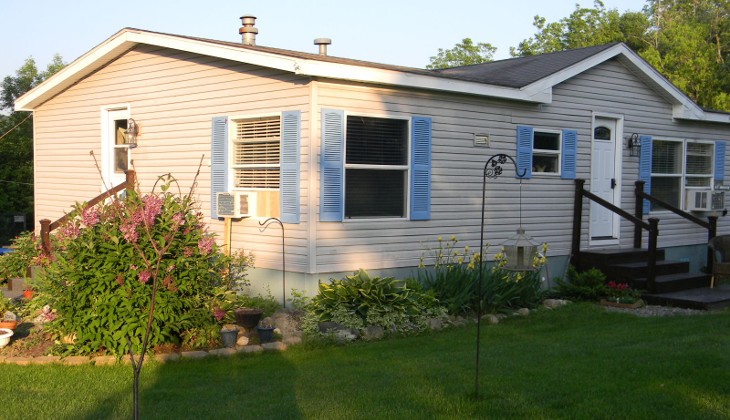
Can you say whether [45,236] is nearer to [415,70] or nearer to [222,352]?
[222,352]

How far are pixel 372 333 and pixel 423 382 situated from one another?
2.05 metres

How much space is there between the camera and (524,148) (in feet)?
35.3

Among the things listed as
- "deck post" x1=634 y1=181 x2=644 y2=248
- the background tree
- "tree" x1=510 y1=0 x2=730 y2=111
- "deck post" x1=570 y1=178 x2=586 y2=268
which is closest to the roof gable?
"deck post" x1=570 y1=178 x2=586 y2=268

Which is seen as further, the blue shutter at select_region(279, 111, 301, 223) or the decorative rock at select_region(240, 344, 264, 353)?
the blue shutter at select_region(279, 111, 301, 223)

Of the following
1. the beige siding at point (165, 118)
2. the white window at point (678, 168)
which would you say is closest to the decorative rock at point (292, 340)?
the beige siding at point (165, 118)

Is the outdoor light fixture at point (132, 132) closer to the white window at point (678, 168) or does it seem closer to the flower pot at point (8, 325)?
the flower pot at point (8, 325)

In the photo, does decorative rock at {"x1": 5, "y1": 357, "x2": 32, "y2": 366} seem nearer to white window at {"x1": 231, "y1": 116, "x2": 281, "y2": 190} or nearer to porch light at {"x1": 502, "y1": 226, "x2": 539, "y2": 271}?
white window at {"x1": 231, "y1": 116, "x2": 281, "y2": 190}

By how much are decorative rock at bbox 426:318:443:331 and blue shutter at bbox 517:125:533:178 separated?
3303 millimetres

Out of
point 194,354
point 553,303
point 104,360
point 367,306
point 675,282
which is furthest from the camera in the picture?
point 675,282

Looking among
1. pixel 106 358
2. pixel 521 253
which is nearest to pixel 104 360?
pixel 106 358

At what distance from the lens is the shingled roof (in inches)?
419

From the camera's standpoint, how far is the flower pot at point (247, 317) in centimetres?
768

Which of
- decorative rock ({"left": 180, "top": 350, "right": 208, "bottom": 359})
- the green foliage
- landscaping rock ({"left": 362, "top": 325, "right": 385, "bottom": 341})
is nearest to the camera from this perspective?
decorative rock ({"left": 180, "top": 350, "right": 208, "bottom": 359})

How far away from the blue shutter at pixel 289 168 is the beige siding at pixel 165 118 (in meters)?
0.12
